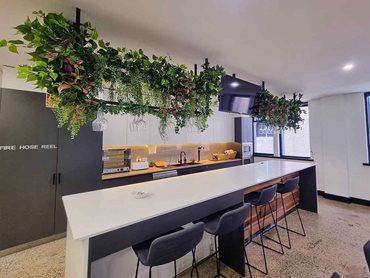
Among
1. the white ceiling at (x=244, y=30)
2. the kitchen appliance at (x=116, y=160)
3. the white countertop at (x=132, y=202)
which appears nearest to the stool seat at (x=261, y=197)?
the white countertop at (x=132, y=202)

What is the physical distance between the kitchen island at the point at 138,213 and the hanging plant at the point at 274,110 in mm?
1446

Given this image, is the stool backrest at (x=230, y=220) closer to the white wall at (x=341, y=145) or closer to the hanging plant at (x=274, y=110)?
the hanging plant at (x=274, y=110)

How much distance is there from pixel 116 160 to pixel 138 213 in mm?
2404

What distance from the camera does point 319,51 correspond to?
2.36m

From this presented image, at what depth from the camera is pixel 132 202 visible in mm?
1712

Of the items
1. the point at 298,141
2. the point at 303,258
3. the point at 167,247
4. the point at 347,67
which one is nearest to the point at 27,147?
the point at 167,247

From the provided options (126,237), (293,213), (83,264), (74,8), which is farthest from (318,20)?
(293,213)

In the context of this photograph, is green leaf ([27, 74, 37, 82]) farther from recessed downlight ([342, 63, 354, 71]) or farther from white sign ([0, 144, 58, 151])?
recessed downlight ([342, 63, 354, 71])

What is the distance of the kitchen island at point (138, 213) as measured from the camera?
4.05ft

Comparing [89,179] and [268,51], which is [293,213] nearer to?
[268,51]

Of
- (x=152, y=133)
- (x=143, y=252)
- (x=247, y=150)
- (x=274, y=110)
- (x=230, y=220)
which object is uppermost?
(x=274, y=110)

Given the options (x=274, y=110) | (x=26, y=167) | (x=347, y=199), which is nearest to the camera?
(x=26, y=167)

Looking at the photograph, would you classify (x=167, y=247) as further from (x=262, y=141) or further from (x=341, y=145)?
(x=262, y=141)

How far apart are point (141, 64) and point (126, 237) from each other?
1.58 m
